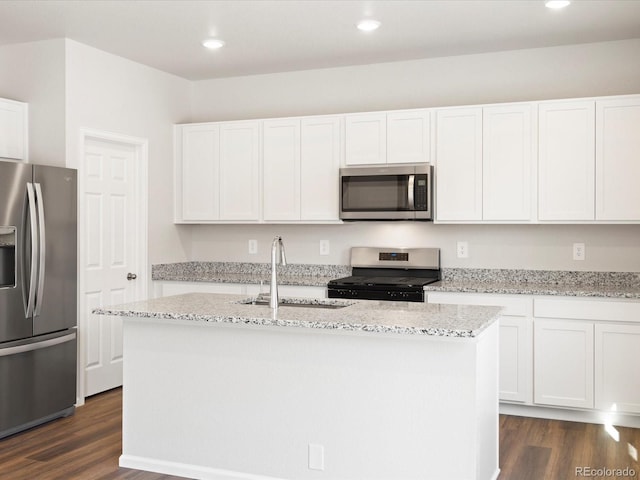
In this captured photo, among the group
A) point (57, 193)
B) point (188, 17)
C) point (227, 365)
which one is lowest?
point (227, 365)

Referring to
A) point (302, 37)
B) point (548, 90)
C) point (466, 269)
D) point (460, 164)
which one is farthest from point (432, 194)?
point (302, 37)

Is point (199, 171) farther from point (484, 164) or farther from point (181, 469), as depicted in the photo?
point (181, 469)

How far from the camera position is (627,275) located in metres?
4.68

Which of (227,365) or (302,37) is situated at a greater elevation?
(302,37)

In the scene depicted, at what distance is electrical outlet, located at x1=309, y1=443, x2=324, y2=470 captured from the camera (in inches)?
122

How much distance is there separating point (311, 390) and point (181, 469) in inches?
32.6

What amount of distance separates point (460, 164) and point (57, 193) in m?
2.73

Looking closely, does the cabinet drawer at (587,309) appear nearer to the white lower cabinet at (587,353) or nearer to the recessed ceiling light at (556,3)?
the white lower cabinet at (587,353)

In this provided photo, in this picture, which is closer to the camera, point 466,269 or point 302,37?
point 302,37

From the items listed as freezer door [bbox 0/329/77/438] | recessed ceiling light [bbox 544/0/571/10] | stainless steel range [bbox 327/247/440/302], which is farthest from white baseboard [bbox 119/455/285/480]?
recessed ceiling light [bbox 544/0/571/10]

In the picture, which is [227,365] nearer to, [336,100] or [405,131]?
[405,131]

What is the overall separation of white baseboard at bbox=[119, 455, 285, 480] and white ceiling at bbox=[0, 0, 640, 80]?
253cm

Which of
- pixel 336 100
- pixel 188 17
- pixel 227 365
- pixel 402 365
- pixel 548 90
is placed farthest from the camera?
pixel 336 100

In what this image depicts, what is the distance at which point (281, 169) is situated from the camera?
17.6 feet
